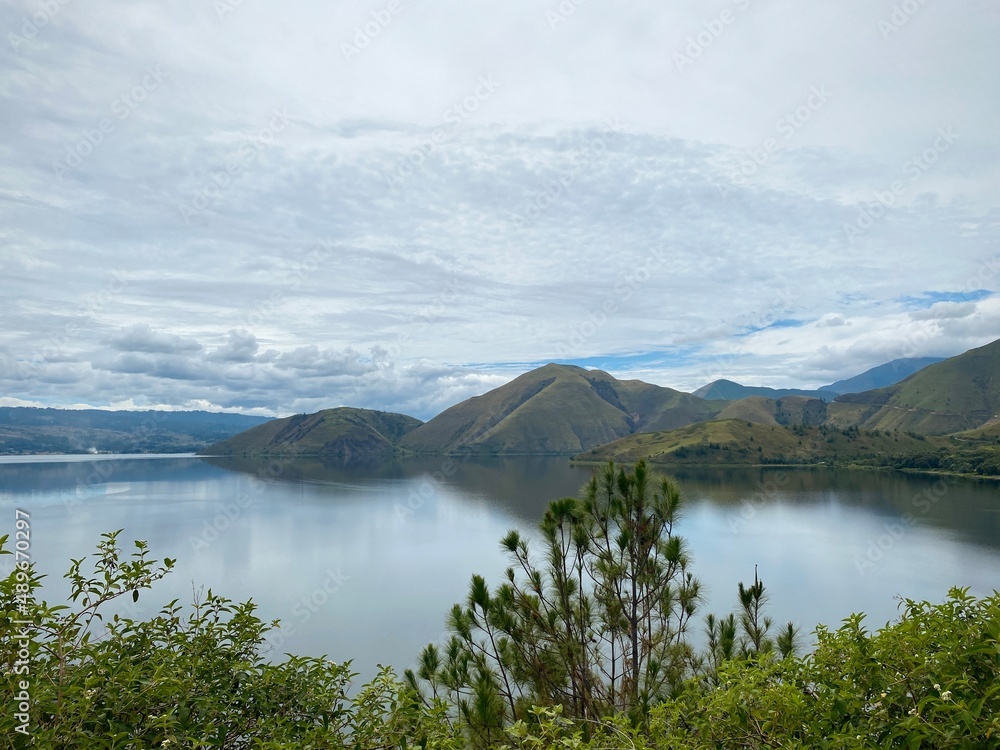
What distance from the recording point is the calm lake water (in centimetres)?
4078

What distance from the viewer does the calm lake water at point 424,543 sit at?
134ft

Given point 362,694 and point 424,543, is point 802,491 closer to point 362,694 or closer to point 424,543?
point 424,543

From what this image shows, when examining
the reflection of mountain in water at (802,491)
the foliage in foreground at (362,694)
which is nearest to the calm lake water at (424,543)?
the reflection of mountain in water at (802,491)

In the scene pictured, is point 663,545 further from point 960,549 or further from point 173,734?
point 960,549

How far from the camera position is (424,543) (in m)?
70.2

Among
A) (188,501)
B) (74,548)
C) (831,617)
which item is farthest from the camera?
(188,501)

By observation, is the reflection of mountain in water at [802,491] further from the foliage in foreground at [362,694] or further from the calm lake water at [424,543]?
the foliage in foreground at [362,694]

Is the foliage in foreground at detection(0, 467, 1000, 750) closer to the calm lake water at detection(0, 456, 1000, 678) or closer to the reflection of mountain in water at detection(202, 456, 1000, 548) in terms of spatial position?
the calm lake water at detection(0, 456, 1000, 678)

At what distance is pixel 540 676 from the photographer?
13.0 metres

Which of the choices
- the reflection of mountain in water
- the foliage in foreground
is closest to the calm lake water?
the reflection of mountain in water

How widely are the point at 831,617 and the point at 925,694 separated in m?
43.2

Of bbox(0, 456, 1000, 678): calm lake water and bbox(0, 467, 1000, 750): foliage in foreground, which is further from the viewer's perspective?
bbox(0, 456, 1000, 678): calm lake water

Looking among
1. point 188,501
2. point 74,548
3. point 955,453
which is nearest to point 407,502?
point 188,501

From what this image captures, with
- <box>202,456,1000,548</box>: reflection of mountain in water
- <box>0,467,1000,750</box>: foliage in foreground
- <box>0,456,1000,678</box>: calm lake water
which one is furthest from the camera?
<box>202,456,1000,548</box>: reflection of mountain in water
